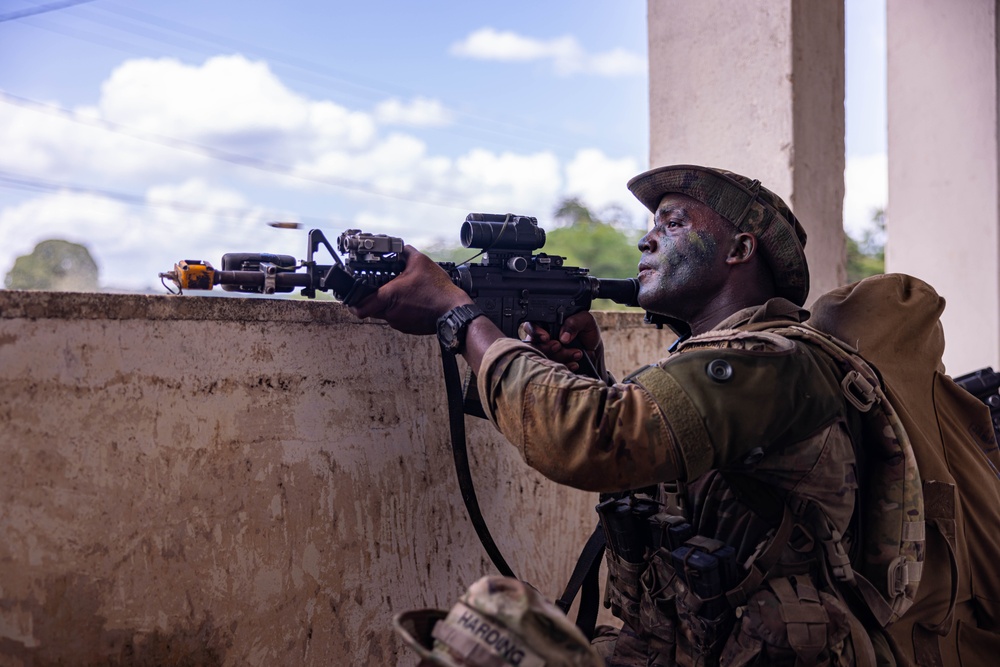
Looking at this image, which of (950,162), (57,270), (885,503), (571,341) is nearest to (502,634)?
(885,503)

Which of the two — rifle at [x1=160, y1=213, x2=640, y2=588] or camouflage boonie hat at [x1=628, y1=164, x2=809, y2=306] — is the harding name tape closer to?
rifle at [x1=160, y1=213, x2=640, y2=588]

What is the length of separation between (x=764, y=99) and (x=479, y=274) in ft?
6.54

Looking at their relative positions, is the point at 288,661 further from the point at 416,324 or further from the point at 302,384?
the point at 416,324

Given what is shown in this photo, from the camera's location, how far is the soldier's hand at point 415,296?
6.52 feet

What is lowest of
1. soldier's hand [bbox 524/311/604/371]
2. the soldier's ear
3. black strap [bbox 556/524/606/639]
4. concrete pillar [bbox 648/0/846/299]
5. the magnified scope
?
black strap [bbox 556/524/606/639]

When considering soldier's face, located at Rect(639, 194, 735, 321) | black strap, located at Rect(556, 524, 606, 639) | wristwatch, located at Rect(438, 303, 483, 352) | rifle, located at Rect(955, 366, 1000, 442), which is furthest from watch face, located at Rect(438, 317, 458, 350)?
rifle, located at Rect(955, 366, 1000, 442)

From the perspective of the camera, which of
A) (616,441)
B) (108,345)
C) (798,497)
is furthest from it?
(108,345)

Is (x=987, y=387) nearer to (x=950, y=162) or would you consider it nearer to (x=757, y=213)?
(x=757, y=213)

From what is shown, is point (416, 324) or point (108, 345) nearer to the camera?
point (108, 345)

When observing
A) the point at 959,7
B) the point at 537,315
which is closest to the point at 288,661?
the point at 537,315

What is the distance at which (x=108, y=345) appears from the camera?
1919mm

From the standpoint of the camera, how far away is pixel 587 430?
1640mm

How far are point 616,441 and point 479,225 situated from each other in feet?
2.55

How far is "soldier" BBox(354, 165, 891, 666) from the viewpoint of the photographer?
1654 millimetres
